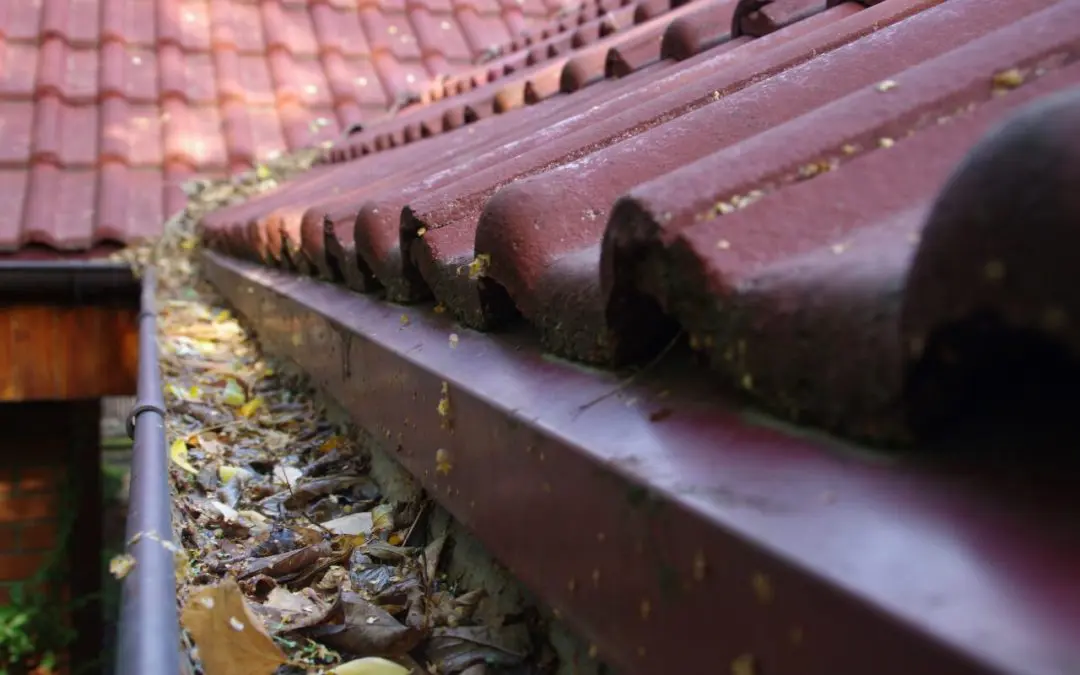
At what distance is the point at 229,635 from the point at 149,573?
0.10 meters

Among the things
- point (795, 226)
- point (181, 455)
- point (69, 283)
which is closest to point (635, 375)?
point (795, 226)

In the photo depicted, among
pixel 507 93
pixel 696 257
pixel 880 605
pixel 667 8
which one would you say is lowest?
pixel 880 605

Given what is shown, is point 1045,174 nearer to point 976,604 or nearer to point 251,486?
point 976,604

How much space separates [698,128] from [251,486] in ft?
2.94

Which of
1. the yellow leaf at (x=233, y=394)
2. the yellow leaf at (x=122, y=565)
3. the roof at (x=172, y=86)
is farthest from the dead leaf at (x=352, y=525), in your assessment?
the roof at (x=172, y=86)

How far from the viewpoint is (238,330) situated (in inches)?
112

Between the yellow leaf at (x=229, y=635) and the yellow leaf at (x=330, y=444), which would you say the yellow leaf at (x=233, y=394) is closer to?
the yellow leaf at (x=330, y=444)

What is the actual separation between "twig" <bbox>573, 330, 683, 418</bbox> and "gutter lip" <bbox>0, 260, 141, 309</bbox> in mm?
3180

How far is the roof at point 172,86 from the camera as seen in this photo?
374 centimetres

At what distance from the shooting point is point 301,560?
43.6 inches

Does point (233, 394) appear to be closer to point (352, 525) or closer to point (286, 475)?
point (286, 475)

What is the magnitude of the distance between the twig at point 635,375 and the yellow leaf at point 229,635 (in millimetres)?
371


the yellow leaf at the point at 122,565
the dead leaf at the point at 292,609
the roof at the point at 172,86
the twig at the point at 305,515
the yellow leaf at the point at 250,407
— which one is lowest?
the dead leaf at the point at 292,609

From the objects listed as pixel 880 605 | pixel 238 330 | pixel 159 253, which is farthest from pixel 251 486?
pixel 159 253
